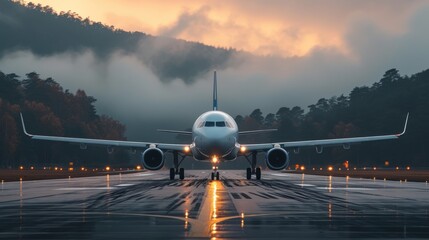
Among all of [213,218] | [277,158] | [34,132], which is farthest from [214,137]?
[34,132]

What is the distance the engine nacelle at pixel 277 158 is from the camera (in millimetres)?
53844

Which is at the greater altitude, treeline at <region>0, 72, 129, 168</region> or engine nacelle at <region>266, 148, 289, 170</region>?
treeline at <region>0, 72, 129, 168</region>

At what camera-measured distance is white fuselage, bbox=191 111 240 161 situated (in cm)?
5072

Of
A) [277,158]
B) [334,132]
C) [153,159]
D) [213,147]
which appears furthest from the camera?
[334,132]

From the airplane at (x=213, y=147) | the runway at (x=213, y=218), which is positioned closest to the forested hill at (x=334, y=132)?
the airplane at (x=213, y=147)

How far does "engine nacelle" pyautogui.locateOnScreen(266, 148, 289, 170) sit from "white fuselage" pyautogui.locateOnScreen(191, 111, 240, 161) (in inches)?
106

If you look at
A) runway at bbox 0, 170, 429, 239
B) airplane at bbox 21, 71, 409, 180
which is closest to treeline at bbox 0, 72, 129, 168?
Answer: airplane at bbox 21, 71, 409, 180

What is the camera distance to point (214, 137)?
5050 cm

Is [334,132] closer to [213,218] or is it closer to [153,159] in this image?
[153,159]

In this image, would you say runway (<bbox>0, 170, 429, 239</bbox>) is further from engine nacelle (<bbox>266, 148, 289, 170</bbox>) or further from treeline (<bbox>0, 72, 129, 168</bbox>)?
treeline (<bbox>0, 72, 129, 168</bbox>)

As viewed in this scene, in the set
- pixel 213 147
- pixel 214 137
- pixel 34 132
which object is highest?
pixel 34 132

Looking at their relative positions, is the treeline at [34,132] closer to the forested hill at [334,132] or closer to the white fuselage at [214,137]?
the forested hill at [334,132]

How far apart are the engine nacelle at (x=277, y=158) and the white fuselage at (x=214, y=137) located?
8.85 feet

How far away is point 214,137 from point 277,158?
617cm
